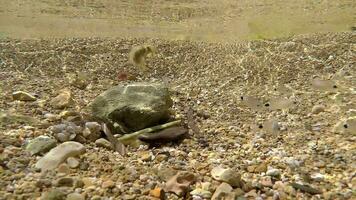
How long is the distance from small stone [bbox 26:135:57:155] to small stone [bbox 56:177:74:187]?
644 mm

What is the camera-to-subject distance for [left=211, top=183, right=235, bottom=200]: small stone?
3.83m

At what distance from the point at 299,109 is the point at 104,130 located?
2.90 metres

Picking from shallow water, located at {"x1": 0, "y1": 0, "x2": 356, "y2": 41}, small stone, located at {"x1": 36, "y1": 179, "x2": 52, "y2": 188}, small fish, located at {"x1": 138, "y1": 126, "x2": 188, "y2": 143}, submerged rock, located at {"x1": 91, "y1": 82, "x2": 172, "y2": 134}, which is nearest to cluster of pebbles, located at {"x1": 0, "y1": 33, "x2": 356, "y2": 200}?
small stone, located at {"x1": 36, "y1": 179, "x2": 52, "y2": 188}

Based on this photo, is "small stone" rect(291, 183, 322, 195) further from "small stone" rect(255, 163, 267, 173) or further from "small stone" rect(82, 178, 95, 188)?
"small stone" rect(82, 178, 95, 188)

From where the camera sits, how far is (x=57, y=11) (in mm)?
12109

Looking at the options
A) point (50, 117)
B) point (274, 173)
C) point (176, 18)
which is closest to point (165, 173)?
point (274, 173)

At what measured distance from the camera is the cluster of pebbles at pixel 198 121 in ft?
12.8

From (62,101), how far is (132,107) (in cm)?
117

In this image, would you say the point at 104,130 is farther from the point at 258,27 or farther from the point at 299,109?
the point at 258,27

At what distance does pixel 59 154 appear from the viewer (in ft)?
13.4

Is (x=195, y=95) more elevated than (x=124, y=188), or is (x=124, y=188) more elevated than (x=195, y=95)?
(x=124, y=188)

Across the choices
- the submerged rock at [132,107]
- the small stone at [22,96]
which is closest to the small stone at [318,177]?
the submerged rock at [132,107]

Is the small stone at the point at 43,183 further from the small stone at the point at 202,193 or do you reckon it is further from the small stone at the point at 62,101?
the small stone at the point at 62,101

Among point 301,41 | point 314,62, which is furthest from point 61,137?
point 301,41
